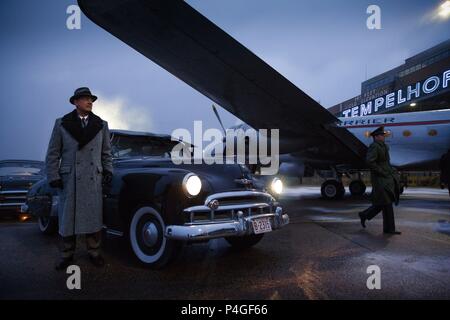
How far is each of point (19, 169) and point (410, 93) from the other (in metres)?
30.0

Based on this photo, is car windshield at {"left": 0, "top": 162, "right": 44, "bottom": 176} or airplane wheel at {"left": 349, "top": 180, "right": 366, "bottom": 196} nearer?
car windshield at {"left": 0, "top": 162, "right": 44, "bottom": 176}

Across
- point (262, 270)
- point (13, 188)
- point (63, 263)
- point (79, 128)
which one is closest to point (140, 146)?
point (79, 128)

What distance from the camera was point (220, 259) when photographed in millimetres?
3957

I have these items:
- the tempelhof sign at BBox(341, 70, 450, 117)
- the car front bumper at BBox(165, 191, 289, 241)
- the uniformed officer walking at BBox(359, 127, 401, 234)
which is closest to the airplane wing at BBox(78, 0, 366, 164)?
the uniformed officer walking at BBox(359, 127, 401, 234)

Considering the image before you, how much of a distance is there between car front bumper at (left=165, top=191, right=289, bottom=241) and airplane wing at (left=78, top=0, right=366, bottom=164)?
4.47 meters

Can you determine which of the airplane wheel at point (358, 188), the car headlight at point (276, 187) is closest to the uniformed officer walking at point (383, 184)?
the car headlight at point (276, 187)

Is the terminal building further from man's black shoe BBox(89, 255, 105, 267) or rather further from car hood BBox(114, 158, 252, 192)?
man's black shoe BBox(89, 255, 105, 267)

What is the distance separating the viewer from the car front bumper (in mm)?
3129

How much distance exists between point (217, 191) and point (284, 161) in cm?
978

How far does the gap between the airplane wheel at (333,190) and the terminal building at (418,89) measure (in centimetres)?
1955

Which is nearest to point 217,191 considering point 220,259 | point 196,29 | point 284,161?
point 220,259

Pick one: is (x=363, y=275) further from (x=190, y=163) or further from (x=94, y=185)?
(x=94, y=185)

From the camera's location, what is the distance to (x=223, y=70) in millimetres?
8211

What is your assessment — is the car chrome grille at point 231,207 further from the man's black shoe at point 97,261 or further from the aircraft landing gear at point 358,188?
the aircraft landing gear at point 358,188
